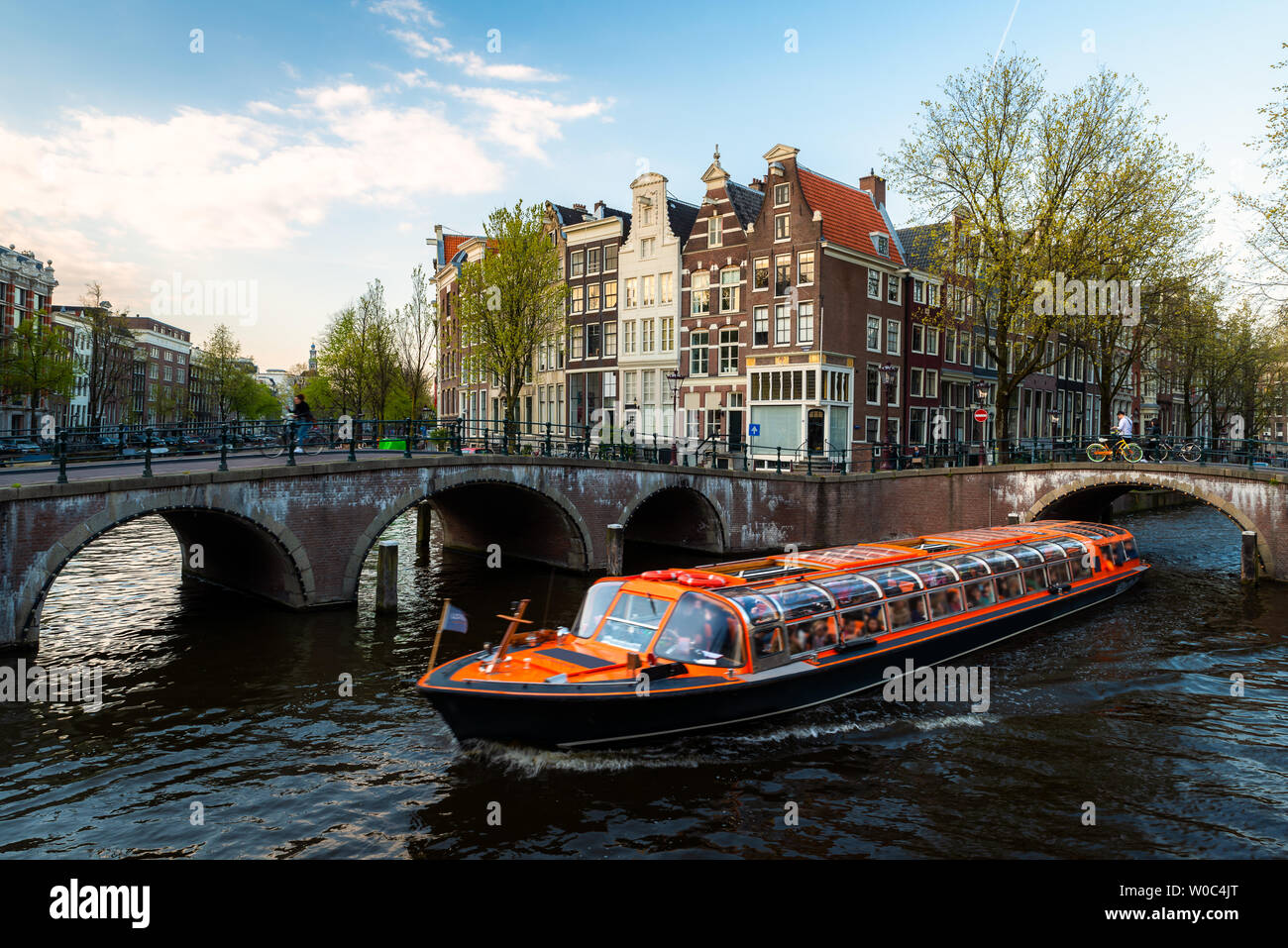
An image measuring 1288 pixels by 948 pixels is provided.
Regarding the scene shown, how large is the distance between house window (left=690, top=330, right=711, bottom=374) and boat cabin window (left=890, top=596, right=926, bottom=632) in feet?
98.8

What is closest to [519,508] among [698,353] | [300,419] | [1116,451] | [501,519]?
[501,519]

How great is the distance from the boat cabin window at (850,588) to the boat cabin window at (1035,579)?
6463mm

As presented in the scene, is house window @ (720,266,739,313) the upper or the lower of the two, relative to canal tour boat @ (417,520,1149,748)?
upper

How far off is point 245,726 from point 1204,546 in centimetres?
3718

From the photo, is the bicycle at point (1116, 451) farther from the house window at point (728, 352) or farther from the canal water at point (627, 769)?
the house window at point (728, 352)

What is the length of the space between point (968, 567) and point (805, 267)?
2569cm

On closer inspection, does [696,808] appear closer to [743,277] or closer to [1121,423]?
[1121,423]

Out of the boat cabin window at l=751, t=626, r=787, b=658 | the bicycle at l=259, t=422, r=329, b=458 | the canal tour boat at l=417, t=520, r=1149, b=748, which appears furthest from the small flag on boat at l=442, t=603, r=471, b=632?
the bicycle at l=259, t=422, r=329, b=458

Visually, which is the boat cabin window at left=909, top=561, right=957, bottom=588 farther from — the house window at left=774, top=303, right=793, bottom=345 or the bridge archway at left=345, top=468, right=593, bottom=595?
the house window at left=774, top=303, right=793, bottom=345

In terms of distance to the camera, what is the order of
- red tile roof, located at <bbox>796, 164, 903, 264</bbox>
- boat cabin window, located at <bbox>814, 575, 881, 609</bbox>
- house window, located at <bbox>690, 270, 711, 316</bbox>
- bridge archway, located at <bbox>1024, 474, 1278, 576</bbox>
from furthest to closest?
house window, located at <bbox>690, 270, 711, 316</bbox>, red tile roof, located at <bbox>796, 164, 903, 264</bbox>, bridge archway, located at <bbox>1024, 474, 1278, 576</bbox>, boat cabin window, located at <bbox>814, 575, 881, 609</bbox>

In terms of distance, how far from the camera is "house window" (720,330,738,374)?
43.9m

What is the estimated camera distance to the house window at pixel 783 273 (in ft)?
135

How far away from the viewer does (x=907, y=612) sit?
15.8 metres
